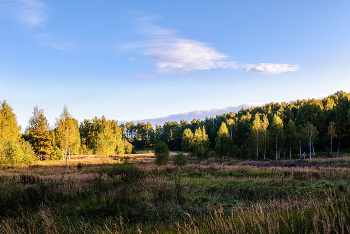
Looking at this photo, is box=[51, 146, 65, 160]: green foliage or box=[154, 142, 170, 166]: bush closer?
box=[154, 142, 170, 166]: bush

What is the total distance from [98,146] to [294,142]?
43.3m

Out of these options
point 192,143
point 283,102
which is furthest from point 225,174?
point 283,102

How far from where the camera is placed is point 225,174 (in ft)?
59.9

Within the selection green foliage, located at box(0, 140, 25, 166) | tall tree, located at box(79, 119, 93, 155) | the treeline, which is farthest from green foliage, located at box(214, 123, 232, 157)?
tall tree, located at box(79, 119, 93, 155)

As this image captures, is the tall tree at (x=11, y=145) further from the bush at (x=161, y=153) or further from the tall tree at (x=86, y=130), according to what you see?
the tall tree at (x=86, y=130)

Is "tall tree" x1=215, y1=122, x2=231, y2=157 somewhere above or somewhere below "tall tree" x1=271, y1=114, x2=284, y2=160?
below

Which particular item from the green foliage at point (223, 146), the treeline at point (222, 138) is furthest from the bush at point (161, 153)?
the green foliage at point (223, 146)

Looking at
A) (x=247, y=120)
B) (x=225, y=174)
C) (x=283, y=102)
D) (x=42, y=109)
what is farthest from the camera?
(x=283, y=102)

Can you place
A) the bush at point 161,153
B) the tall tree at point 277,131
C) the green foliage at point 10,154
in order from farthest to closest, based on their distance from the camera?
the tall tree at point 277,131, the bush at point 161,153, the green foliage at point 10,154

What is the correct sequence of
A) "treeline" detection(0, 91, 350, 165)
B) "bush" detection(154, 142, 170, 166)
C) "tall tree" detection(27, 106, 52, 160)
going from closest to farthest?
"bush" detection(154, 142, 170, 166) → "treeline" detection(0, 91, 350, 165) → "tall tree" detection(27, 106, 52, 160)

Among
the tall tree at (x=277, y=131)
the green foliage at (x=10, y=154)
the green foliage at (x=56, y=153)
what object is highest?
the tall tree at (x=277, y=131)

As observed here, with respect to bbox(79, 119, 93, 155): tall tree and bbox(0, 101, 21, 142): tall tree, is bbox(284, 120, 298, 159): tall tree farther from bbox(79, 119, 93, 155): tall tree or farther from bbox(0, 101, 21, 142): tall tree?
bbox(79, 119, 93, 155): tall tree

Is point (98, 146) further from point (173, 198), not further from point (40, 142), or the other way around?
point (173, 198)

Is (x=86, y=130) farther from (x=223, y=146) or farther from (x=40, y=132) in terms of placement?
(x=223, y=146)
